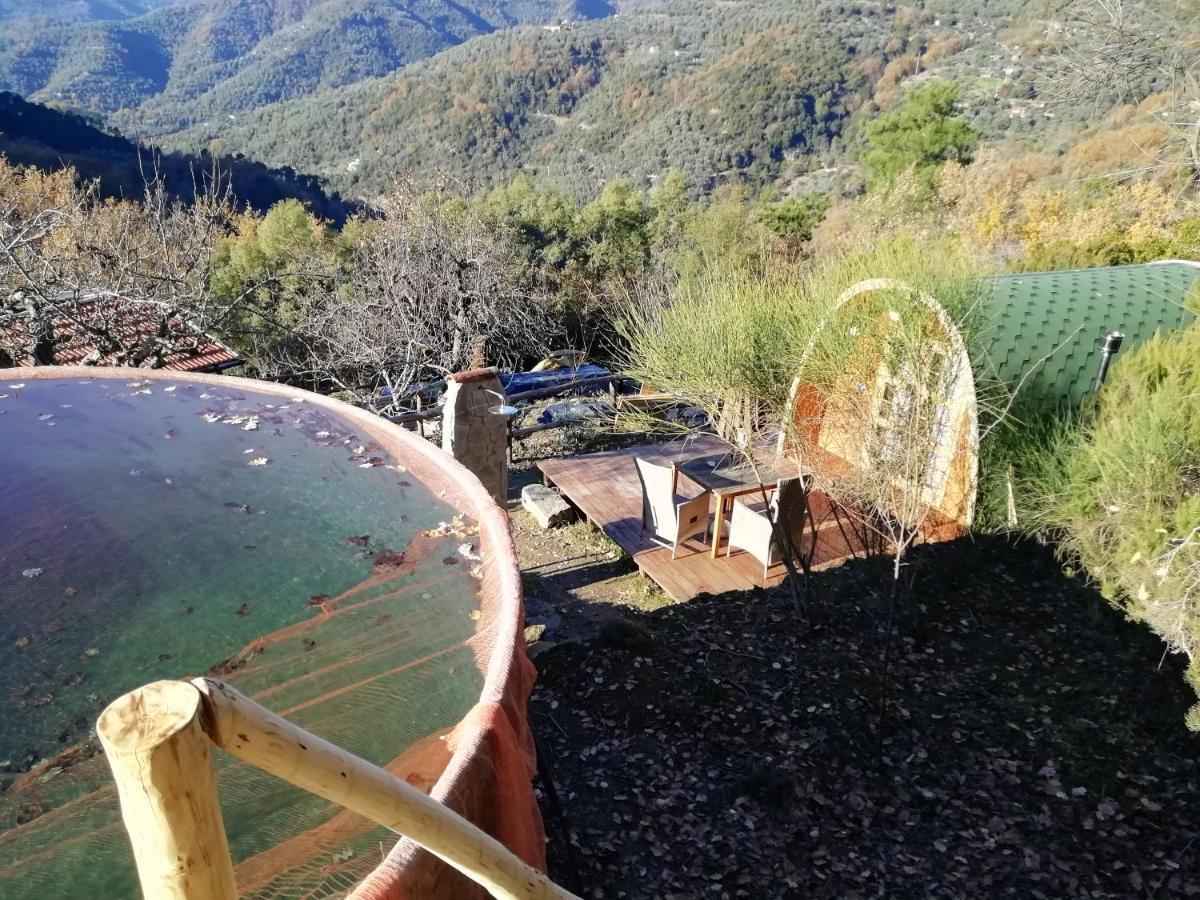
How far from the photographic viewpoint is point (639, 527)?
23.4 feet

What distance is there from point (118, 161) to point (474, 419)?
117 ft

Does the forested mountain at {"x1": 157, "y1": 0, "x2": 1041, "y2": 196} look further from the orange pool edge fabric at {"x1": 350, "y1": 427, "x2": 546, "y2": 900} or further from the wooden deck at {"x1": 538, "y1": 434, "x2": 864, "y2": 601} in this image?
the orange pool edge fabric at {"x1": 350, "y1": 427, "x2": 546, "y2": 900}

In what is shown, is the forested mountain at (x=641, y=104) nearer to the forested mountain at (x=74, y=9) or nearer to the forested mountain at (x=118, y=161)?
the forested mountain at (x=118, y=161)

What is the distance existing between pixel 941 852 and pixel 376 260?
469 inches

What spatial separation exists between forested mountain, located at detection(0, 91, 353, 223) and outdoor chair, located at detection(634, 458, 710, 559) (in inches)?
1064

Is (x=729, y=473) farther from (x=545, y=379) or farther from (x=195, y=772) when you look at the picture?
(x=195, y=772)

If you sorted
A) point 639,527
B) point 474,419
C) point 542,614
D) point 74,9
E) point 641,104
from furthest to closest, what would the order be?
point 74,9 → point 641,104 → point 639,527 → point 542,614 → point 474,419

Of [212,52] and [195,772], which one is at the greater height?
[212,52]

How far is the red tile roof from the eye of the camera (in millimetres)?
7113

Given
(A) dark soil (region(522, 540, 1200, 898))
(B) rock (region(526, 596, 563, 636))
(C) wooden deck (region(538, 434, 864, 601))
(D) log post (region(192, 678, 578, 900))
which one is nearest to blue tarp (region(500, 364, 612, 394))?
(C) wooden deck (region(538, 434, 864, 601))

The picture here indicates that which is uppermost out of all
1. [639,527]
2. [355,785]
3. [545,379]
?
[355,785]

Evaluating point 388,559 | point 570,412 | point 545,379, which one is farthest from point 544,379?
point 388,559

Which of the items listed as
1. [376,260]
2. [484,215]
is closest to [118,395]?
[376,260]

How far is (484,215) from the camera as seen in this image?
1952cm
